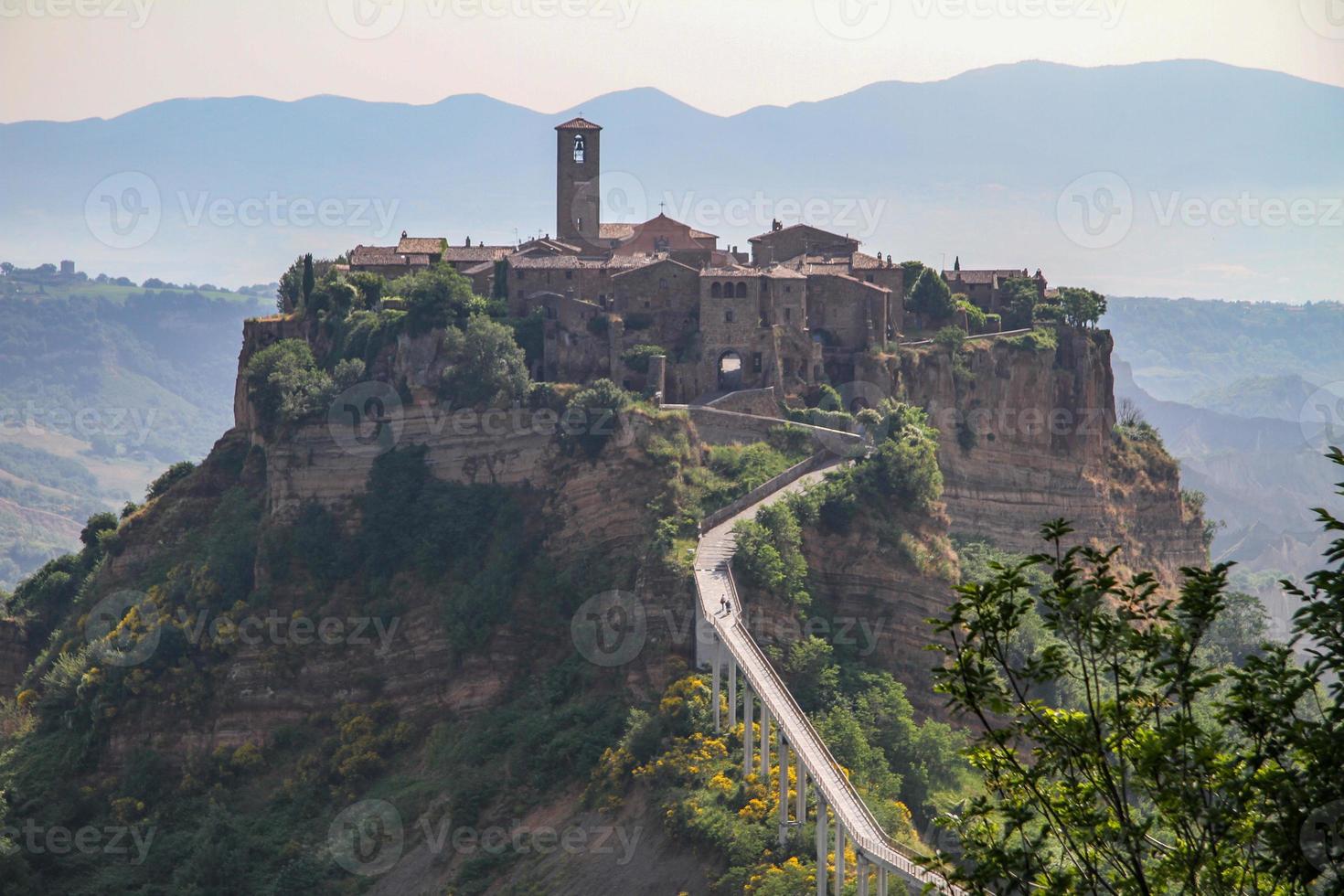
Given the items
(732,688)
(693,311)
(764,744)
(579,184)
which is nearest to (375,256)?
(579,184)

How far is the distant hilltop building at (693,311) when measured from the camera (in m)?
71.9

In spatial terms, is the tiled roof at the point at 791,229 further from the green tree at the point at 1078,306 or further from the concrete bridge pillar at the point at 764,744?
the concrete bridge pillar at the point at 764,744

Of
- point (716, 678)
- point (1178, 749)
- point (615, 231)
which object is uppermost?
point (615, 231)

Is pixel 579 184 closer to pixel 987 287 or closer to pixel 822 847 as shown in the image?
pixel 987 287

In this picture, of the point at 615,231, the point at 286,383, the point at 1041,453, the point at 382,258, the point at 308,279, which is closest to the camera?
the point at 286,383

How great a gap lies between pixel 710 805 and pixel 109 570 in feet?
119

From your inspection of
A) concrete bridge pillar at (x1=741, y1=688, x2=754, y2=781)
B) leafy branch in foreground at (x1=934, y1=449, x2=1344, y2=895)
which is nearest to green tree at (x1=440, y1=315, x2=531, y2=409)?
concrete bridge pillar at (x1=741, y1=688, x2=754, y2=781)

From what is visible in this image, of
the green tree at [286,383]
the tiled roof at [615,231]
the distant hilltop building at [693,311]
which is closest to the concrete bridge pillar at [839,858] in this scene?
the distant hilltop building at [693,311]

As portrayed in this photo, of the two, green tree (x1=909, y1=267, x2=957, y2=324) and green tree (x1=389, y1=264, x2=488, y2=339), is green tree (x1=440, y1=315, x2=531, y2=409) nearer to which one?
green tree (x1=389, y1=264, x2=488, y2=339)

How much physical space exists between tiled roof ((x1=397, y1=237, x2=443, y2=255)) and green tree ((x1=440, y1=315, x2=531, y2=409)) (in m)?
13.3

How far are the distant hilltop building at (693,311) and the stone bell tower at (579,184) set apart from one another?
3548mm

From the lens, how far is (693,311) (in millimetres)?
73562

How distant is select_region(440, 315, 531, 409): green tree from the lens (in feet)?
228

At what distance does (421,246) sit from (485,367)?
15.8m
